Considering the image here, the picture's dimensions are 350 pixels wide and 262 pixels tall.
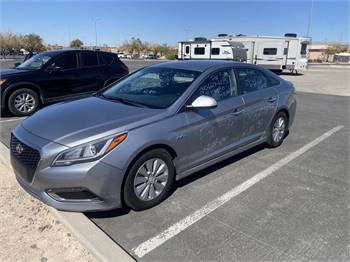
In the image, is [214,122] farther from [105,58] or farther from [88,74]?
[105,58]

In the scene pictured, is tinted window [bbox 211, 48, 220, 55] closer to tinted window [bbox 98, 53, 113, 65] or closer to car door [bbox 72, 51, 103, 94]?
tinted window [bbox 98, 53, 113, 65]

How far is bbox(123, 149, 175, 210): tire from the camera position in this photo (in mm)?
3164

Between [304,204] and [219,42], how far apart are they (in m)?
21.9

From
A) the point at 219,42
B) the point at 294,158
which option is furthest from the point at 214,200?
the point at 219,42

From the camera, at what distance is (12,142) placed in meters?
3.38

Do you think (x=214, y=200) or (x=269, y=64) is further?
(x=269, y=64)

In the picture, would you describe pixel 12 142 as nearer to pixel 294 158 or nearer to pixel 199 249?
pixel 199 249

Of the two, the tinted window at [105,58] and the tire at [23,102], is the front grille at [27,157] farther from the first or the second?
the tinted window at [105,58]

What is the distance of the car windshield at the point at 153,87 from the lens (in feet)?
12.4

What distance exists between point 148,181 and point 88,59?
612cm

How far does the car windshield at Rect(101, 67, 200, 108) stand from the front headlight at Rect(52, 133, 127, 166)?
896 millimetres

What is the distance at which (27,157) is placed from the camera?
3053 mm

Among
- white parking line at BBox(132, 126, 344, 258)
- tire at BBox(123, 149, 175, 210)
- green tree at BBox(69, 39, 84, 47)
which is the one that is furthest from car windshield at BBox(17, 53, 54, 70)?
green tree at BBox(69, 39, 84, 47)

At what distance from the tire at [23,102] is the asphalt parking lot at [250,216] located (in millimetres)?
5193
